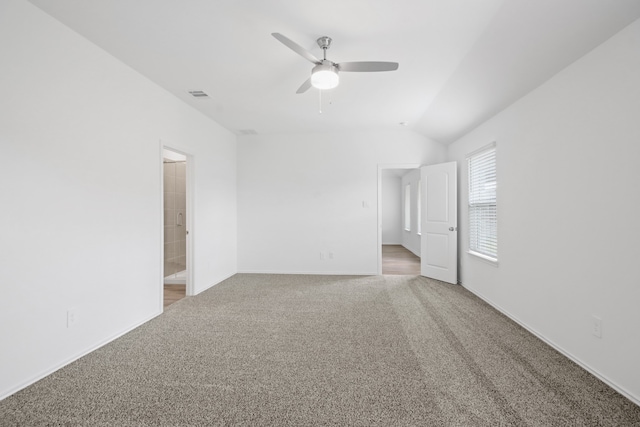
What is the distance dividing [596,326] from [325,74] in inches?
109

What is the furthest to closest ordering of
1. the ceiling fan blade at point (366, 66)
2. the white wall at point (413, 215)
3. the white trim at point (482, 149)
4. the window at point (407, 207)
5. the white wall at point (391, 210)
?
the white wall at point (391, 210), the window at point (407, 207), the white wall at point (413, 215), the white trim at point (482, 149), the ceiling fan blade at point (366, 66)

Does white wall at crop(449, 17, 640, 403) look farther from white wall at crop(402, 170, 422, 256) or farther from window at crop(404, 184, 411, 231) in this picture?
window at crop(404, 184, 411, 231)

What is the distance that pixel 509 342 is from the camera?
2621 mm

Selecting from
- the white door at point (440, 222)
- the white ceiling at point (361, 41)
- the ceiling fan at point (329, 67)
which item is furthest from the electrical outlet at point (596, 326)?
the white door at point (440, 222)

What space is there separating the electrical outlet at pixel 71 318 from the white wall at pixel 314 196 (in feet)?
10.6

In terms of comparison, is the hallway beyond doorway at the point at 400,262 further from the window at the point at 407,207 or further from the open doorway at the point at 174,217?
the open doorway at the point at 174,217

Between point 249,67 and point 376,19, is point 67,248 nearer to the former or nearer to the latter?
point 249,67

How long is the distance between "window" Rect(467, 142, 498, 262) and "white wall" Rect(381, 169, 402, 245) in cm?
580

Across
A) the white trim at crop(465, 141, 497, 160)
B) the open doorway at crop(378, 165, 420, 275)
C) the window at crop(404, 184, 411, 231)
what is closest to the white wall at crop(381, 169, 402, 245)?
the open doorway at crop(378, 165, 420, 275)

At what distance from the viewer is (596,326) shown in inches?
82.8

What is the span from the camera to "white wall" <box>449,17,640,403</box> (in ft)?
6.10

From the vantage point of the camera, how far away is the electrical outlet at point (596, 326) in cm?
207

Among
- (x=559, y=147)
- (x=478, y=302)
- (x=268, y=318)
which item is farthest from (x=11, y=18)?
(x=478, y=302)

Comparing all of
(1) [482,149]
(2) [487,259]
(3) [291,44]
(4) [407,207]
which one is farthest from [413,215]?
(3) [291,44]
